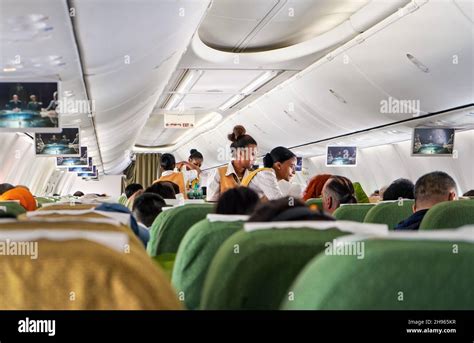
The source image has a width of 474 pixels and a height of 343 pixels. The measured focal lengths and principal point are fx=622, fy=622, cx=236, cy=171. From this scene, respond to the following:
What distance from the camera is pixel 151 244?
2.68 meters

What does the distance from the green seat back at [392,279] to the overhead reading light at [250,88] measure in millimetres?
10665

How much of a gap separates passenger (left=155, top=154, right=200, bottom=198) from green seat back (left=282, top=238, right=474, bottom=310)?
5110mm

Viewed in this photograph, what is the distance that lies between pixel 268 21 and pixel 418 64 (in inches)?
90.0

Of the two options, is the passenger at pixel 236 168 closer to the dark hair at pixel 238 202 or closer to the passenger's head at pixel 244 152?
the passenger's head at pixel 244 152

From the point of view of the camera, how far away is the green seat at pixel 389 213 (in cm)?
338

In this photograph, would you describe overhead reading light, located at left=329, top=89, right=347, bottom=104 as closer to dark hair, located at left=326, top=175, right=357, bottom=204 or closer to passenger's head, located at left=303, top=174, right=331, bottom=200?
passenger's head, located at left=303, top=174, right=331, bottom=200

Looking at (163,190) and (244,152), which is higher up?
(244,152)

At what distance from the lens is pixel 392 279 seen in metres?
1.01

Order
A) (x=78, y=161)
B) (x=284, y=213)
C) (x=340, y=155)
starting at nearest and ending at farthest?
(x=284, y=213) → (x=340, y=155) → (x=78, y=161)

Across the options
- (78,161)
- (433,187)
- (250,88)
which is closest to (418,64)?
(433,187)

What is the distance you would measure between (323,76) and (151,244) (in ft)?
25.7

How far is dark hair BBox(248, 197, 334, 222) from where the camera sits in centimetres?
141

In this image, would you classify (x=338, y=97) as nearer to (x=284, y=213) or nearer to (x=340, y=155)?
(x=340, y=155)

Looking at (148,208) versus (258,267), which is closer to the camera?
(258,267)
